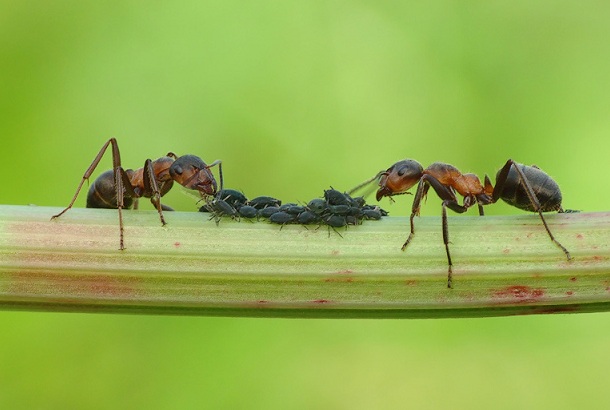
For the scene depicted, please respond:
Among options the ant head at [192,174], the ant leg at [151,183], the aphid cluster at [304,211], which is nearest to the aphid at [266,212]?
the aphid cluster at [304,211]

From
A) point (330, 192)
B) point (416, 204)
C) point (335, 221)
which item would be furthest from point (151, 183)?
point (416, 204)

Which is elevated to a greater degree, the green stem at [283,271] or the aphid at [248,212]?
the aphid at [248,212]

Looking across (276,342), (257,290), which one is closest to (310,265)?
(257,290)

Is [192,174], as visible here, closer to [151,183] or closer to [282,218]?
[151,183]

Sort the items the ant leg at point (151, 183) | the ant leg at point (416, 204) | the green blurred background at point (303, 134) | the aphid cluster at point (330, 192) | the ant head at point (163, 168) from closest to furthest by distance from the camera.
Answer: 1. the ant leg at point (416, 204)
2. the aphid cluster at point (330, 192)
3. the ant leg at point (151, 183)
4. the ant head at point (163, 168)
5. the green blurred background at point (303, 134)

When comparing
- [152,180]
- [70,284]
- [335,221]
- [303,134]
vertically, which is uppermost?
[303,134]

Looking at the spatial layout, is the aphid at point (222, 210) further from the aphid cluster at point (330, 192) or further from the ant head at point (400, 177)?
the ant head at point (400, 177)
